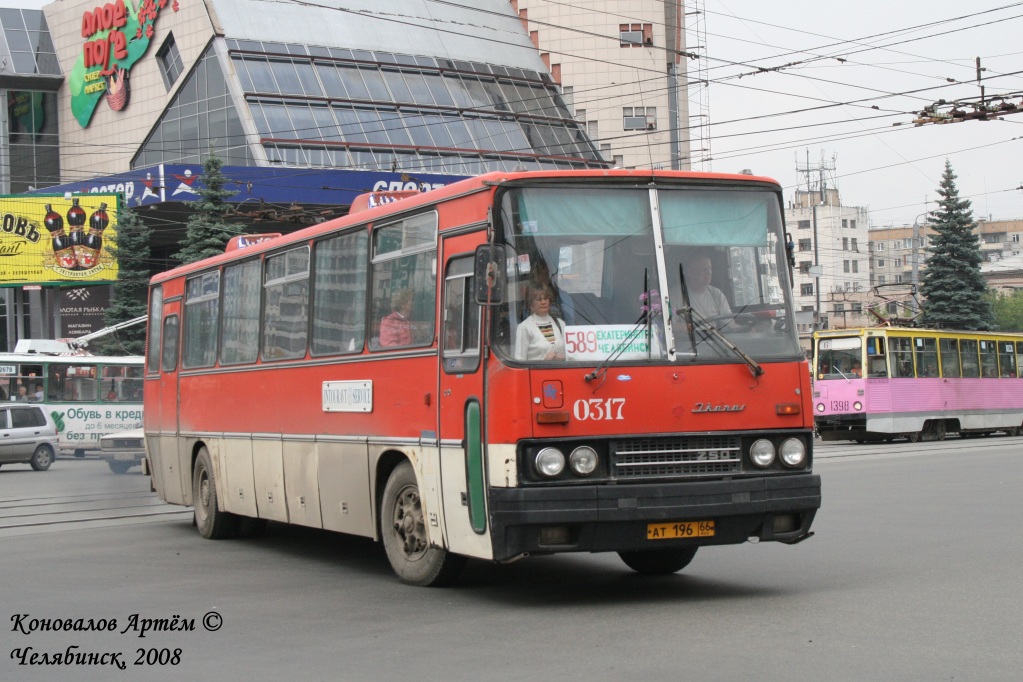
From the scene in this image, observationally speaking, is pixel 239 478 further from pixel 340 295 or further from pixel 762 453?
pixel 762 453

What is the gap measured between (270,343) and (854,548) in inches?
220

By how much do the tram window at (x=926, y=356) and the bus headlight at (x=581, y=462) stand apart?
31.1 meters

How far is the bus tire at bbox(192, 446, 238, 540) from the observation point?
14781 mm

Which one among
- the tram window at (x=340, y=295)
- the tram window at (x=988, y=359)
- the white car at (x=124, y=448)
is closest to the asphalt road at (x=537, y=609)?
the tram window at (x=340, y=295)

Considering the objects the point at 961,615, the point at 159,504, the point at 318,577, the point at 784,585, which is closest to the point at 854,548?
the point at 784,585

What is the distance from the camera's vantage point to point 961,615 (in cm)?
861

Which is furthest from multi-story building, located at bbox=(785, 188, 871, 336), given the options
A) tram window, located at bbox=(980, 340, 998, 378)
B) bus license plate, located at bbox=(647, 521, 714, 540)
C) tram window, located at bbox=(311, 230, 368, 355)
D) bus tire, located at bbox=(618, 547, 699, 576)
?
bus license plate, located at bbox=(647, 521, 714, 540)

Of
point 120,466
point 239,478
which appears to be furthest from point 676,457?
point 120,466

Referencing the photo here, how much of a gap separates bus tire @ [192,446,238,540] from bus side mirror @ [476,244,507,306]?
21.7 feet

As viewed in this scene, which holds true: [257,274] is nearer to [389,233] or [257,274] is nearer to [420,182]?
[389,233]

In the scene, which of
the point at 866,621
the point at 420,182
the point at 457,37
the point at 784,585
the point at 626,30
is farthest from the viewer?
the point at 626,30

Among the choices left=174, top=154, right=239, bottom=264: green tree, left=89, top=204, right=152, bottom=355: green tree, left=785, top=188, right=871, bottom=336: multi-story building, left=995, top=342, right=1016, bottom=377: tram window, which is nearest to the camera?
left=995, top=342, right=1016, bottom=377: tram window

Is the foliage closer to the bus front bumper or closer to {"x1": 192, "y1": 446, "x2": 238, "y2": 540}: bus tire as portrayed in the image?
{"x1": 192, "y1": 446, "x2": 238, "y2": 540}: bus tire

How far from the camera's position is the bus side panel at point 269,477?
12943 millimetres
